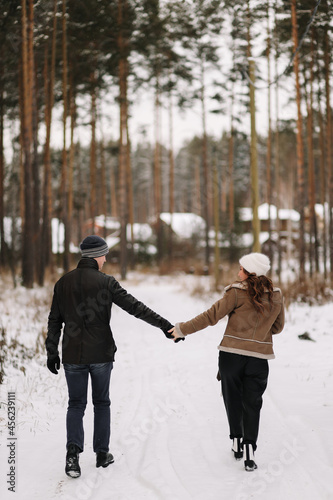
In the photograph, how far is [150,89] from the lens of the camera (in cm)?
2827

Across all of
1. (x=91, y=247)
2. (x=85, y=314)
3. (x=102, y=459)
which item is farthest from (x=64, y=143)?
(x=102, y=459)

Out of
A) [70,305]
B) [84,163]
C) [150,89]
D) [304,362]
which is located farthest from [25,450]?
[84,163]

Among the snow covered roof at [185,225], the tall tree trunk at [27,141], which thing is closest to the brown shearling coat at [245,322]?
the tall tree trunk at [27,141]

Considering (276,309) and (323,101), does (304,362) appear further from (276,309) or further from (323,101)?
(323,101)

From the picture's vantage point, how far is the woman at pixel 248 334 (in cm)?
401

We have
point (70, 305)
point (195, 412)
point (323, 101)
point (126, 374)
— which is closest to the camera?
point (70, 305)

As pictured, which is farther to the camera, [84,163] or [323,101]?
[84,163]

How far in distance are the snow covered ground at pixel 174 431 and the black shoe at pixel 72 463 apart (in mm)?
63

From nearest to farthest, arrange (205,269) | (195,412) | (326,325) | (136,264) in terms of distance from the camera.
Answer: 1. (195,412)
2. (326,325)
3. (205,269)
4. (136,264)

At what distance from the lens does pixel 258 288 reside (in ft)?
13.2

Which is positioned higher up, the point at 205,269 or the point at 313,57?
the point at 313,57

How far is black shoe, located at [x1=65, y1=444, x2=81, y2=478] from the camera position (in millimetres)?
3777

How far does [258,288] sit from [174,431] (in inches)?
77.5

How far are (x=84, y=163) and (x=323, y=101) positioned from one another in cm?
4467
